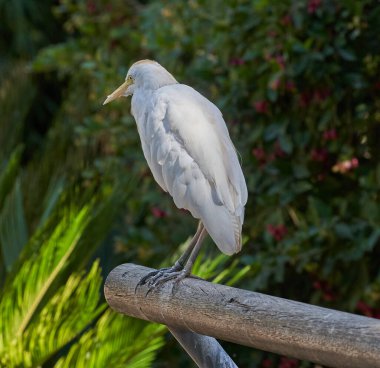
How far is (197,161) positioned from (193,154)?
0.02 meters

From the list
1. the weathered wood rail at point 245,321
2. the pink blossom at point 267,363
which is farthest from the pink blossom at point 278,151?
the weathered wood rail at point 245,321

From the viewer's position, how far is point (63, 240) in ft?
10.4

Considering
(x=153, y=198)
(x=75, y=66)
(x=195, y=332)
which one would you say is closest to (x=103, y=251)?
(x=153, y=198)

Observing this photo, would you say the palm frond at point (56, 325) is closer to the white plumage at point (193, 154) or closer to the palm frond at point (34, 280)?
the palm frond at point (34, 280)

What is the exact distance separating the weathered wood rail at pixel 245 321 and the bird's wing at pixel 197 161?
0.18m

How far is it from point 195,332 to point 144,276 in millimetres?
333

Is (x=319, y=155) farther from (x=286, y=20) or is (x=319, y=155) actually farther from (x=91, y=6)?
(x=91, y=6)

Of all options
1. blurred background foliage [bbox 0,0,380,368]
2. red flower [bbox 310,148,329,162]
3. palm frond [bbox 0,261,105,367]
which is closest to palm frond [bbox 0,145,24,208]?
blurred background foliage [bbox 0,0,380,368]

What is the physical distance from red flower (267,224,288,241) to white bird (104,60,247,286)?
1.21 m

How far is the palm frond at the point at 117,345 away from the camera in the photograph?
2.77m

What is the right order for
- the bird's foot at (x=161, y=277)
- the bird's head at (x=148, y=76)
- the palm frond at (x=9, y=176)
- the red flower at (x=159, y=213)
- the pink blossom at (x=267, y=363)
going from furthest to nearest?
the red flower at (x=159, y=213), the pink blossom at (x=267, y=363), the palm frond at (x=9, y=176), the bird's head at (x=148, y=76), the bird's foot at (x=161, y=277)

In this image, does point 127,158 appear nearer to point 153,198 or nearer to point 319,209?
point 153,198

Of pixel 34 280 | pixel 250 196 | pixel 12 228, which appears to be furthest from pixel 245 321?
pixel 250 196

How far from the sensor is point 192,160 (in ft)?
8.30
